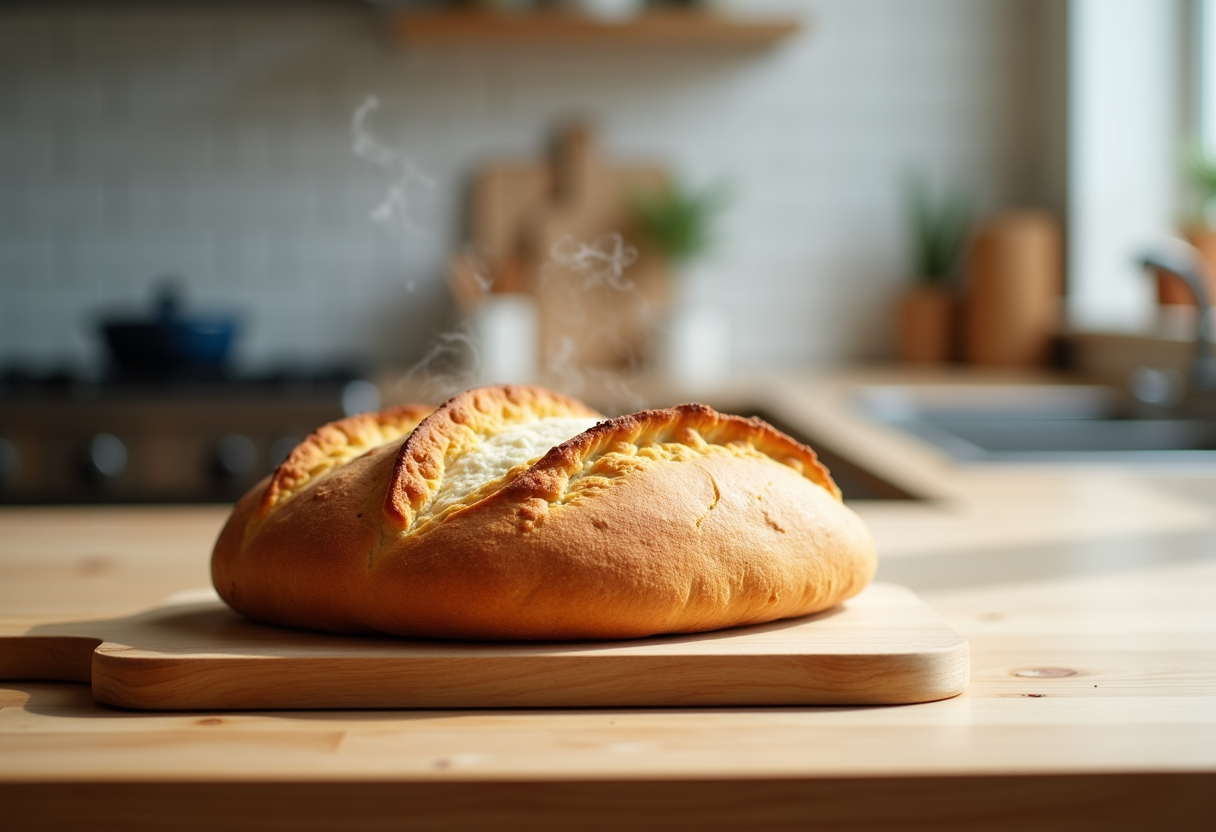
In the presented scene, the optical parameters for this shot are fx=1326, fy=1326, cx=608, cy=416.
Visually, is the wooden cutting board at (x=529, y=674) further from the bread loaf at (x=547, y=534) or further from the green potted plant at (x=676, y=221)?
the green potted plant at (x=676, y=221)

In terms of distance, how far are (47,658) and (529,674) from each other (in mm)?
279

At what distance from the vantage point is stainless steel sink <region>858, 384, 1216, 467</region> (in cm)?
227

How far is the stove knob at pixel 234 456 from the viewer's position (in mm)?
2389

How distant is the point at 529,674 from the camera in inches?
24.6

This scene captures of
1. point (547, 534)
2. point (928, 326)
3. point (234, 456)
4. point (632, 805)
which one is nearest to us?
point (632, 805)

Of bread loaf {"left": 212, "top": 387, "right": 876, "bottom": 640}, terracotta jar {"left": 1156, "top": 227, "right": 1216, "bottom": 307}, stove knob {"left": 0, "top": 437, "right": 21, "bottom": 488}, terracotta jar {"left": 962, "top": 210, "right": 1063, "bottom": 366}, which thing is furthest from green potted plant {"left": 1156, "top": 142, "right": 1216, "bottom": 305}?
stove knob {"left": 0, "top": 437, "right": 21, "bottom": 488}

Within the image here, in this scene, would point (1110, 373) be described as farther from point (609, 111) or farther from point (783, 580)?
point (783, 580)

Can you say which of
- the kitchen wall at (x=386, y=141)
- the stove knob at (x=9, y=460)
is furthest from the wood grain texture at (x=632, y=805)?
the kitchen wall at (x=386, y=141)

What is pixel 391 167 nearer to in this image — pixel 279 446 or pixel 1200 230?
pixel 279 446

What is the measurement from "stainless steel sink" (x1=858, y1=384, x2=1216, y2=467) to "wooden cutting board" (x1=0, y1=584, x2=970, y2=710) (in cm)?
135

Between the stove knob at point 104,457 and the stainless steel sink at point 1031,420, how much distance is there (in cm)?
140

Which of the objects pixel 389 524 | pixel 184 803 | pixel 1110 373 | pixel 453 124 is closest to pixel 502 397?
pixel 389 524

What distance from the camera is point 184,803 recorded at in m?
0.53

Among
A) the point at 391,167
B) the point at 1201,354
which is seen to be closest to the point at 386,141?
the point at 391,167
